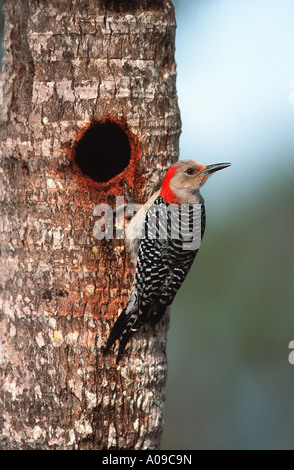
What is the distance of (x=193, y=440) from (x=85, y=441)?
383 cm

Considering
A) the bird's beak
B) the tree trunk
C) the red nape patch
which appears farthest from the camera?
the bird's beak

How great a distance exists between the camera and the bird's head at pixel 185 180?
4.53 meters

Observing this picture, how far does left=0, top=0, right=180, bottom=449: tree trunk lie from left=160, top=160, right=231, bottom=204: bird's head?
81mm

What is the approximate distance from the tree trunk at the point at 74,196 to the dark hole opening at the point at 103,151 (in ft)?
0.05

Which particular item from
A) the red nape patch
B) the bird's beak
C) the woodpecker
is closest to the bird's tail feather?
the woodpecker

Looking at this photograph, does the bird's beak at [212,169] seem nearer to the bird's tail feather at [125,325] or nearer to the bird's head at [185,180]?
the bird's head at [185,180]

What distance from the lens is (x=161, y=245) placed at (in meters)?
4.62

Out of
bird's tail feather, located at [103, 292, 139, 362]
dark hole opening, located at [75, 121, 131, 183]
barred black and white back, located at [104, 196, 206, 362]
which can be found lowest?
bird's tail feather, located at [103, 292, 139, 362]

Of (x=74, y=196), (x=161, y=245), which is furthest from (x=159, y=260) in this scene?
(x=74, y=196)

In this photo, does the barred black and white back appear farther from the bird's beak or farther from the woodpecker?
the bird's beak

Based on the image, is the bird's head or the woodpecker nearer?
the woodpecker

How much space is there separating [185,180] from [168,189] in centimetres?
20

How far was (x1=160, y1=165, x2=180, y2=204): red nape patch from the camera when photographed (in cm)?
449

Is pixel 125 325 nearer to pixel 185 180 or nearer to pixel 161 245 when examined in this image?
pixel 161 245
